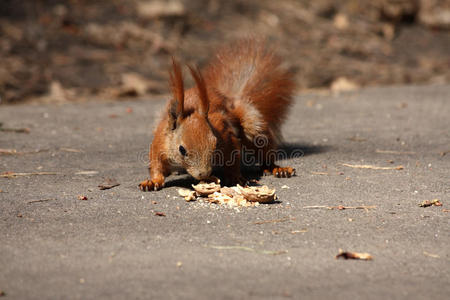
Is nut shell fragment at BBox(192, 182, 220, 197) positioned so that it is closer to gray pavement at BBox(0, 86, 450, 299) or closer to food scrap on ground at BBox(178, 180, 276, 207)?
food scrap on ground at BBox(178, 180, 276, 207)

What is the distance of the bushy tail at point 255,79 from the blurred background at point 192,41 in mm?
3670

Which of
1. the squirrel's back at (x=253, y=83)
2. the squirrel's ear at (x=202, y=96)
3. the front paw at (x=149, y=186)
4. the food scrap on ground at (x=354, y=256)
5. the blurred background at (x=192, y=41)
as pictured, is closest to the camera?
the food scrap on ground at (x=354, y=256)

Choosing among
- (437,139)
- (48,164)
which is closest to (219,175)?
(48,164)

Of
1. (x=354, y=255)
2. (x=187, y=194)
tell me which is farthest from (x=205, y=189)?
(x=354, y=255)

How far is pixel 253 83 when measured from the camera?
15.9 ft

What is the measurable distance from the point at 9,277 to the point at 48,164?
227cm

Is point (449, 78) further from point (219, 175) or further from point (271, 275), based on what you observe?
point (271, 275)

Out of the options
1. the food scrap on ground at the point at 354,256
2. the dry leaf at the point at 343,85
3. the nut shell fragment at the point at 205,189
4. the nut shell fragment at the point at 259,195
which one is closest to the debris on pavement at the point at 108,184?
the nut shell fragment at the point at 205,189

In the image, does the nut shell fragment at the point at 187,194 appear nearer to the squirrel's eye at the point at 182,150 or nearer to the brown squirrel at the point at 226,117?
the brown squirrel at the point at 226,117

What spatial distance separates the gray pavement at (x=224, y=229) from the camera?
2.55 metres

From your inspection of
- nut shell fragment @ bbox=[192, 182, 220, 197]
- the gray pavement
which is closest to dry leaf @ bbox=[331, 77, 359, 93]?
the gray pavement

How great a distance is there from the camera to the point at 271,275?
2.64 m

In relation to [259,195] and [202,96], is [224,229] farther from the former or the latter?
[202,96]

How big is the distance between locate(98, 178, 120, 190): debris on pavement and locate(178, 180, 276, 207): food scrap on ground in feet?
1.72
